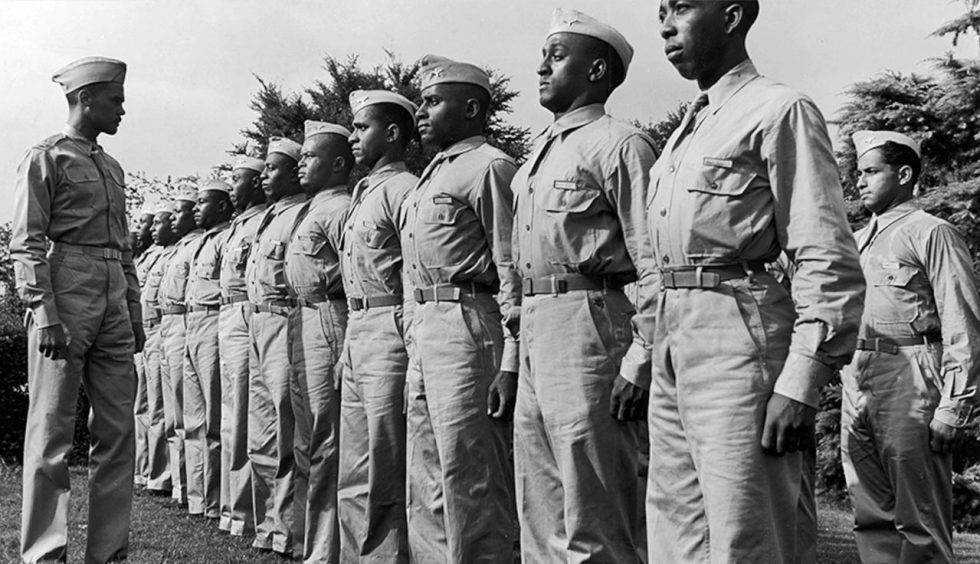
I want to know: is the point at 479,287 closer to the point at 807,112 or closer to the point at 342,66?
the point at 807,112

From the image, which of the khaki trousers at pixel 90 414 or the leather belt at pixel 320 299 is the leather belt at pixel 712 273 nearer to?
the khaki trousers at pixel 90 414

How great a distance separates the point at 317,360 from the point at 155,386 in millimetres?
5002

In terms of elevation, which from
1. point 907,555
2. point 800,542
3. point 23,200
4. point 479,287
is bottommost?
point 907,555

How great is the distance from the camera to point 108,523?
622 centimetres

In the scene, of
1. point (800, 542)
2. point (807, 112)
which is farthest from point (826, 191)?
point (800, 542)

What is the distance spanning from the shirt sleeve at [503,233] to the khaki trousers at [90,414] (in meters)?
2.21

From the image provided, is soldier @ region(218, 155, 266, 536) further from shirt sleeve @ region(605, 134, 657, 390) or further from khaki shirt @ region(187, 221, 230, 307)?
shirt sleeve @ region(605, 134, 657, 390)

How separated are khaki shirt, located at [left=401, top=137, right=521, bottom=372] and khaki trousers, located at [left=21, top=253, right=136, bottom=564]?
70.2 inches

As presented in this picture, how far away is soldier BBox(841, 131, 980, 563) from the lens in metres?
5.85

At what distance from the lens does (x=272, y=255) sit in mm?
8055

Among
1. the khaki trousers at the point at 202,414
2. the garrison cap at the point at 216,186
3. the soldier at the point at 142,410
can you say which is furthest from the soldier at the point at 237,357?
the soldier at the point at 142,410

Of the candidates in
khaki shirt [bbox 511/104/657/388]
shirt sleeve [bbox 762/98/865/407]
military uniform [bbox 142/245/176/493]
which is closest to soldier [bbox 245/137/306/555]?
khaki shirt [bbox 511/104/657/388]

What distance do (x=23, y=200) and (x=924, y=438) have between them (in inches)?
193

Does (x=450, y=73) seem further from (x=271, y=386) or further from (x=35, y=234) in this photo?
(x=271, y=386)
